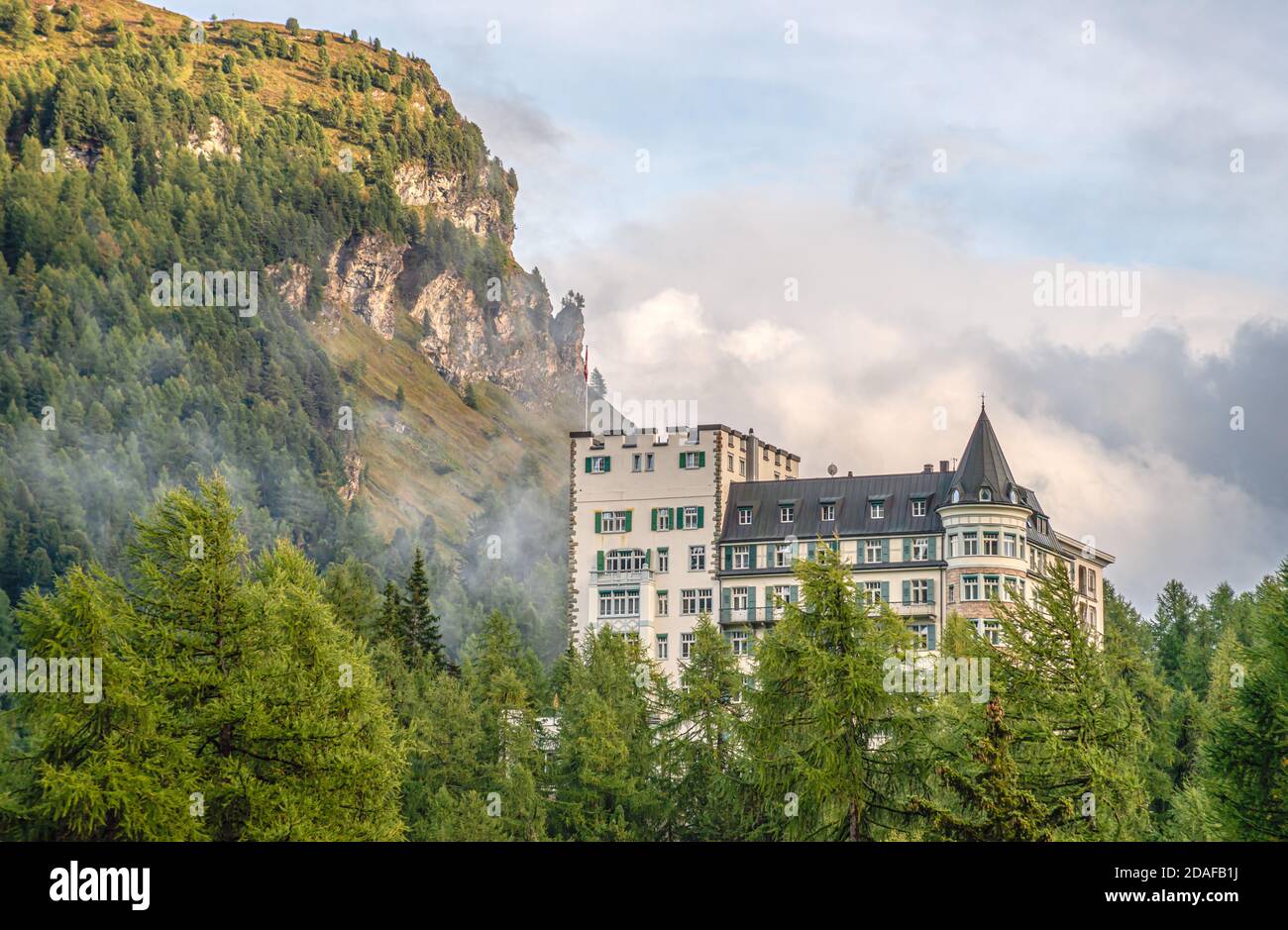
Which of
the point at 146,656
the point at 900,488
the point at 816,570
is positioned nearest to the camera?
the point at 146,656

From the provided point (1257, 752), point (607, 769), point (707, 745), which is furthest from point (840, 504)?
point (1257, 752)

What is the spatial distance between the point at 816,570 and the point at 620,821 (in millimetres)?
21376

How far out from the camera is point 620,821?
78125mm

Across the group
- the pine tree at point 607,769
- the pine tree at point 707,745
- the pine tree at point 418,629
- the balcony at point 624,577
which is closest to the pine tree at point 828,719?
the pine tree at point 707,745

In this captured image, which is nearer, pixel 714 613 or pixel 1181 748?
pixel 1181 748

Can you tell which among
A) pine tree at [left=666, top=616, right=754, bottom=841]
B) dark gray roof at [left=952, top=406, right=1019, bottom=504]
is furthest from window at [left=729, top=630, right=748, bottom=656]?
pine tree at [left=666, top=616, right=754, bottom=841]

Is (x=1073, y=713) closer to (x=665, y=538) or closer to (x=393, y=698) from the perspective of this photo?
(x=393, y=698)

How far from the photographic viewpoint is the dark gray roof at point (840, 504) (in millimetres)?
111812

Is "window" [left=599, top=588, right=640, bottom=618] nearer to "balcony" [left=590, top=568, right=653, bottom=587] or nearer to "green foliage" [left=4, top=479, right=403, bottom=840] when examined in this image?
"balcony" [left=590, top=568, right=653, bottom=587]

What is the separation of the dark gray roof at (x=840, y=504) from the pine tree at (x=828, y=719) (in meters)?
49.9

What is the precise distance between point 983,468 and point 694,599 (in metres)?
19.4
